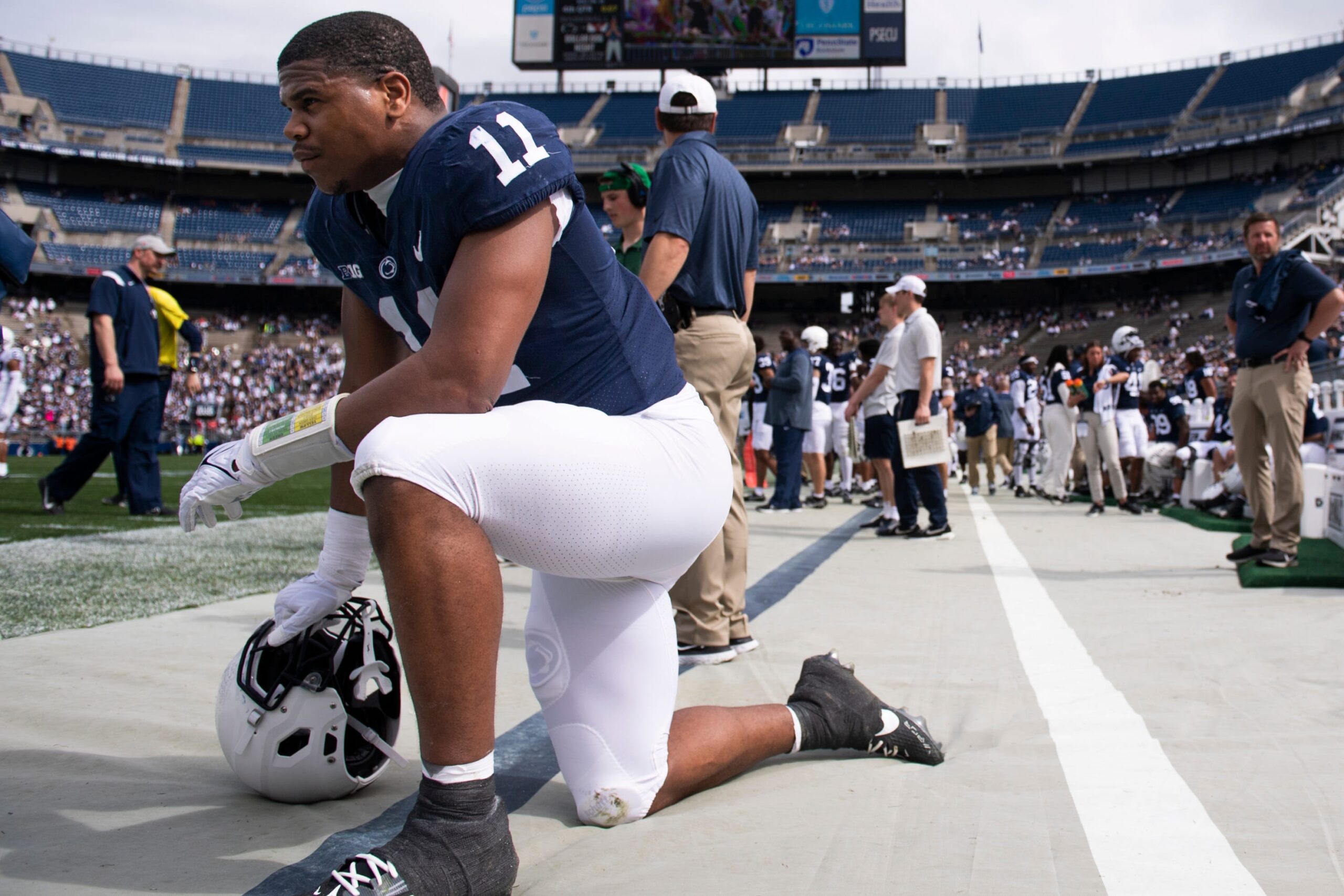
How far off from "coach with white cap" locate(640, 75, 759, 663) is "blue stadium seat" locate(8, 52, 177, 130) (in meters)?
43.9

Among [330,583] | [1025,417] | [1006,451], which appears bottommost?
[1006,451]

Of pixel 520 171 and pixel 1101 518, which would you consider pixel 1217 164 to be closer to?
pixel 1101 518

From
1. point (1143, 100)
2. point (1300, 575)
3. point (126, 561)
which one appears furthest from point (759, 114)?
point (126, 561)

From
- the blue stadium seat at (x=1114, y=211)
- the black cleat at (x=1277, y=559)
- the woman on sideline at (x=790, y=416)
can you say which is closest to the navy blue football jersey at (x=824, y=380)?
the woman on sideline at (x=790, y=416)

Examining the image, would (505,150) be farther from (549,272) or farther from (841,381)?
(841,381)

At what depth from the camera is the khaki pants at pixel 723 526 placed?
10.6 feet

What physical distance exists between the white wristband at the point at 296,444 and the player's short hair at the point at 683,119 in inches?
85.4

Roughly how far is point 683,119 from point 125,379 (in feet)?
17.3

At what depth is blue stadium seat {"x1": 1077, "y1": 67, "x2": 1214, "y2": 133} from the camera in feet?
132

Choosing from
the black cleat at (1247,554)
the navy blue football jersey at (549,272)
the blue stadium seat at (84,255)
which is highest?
the blue stadium seat at (84,255)

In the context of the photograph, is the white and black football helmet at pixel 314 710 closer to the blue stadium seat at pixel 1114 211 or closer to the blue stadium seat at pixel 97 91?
the blue stadium seat at pixel 1114 211

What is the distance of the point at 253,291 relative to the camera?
1623 inches

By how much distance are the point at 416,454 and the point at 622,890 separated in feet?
2.23

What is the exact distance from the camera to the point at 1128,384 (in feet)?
34.1
